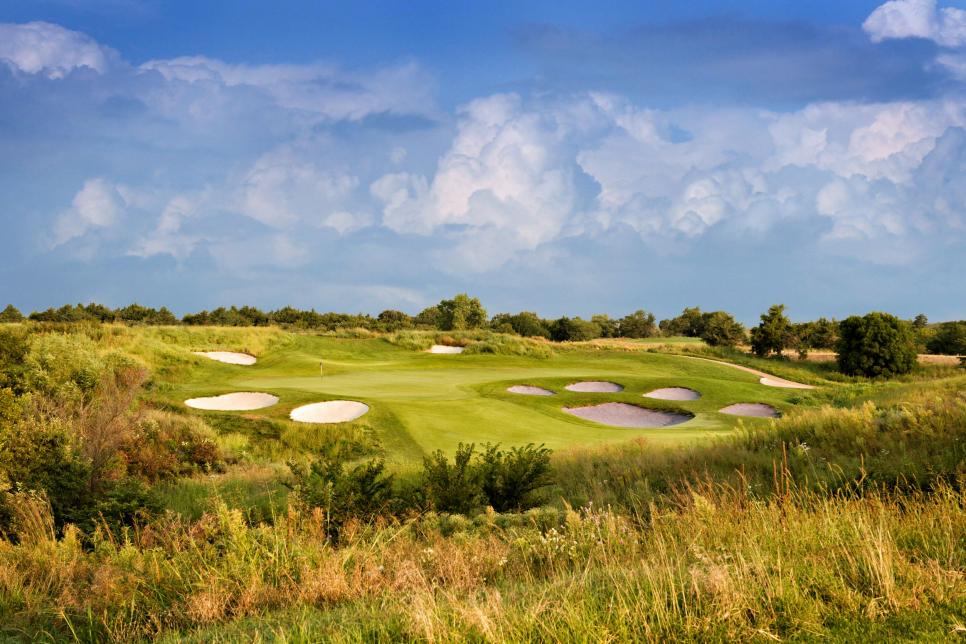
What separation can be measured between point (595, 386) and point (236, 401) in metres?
16.8

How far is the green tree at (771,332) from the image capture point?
181ft

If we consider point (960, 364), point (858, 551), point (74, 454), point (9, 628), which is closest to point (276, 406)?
point (74, 454)

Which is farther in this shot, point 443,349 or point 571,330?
point 571,330

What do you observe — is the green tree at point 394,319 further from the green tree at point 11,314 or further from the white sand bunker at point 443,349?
the green tree at point 11,314

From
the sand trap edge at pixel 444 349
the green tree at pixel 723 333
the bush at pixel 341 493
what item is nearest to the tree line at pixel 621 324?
the green tree at pixel 723 333

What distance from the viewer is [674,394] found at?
105 ft

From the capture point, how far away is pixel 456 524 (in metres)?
8.80

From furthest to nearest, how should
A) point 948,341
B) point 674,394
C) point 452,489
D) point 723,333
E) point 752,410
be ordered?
1. point 948,341
2. point 723,333
3. point 674,394
4. point 752,410
5. point 452,489

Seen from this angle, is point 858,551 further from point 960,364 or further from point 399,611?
point 960,364

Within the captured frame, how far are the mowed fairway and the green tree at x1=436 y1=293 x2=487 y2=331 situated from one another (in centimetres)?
2727

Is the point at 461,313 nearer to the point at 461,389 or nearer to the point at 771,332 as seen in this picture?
the point at 771,332

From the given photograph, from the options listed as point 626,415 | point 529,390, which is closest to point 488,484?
point 626,415

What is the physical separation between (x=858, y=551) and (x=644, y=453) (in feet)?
27.8

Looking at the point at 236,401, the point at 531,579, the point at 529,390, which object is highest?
the point at 531,579
